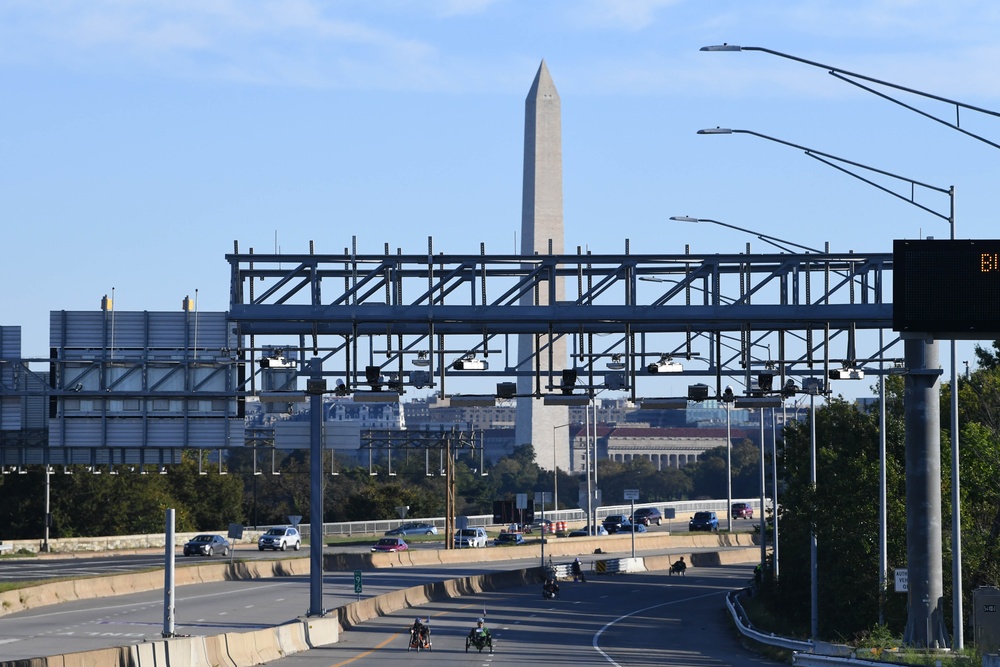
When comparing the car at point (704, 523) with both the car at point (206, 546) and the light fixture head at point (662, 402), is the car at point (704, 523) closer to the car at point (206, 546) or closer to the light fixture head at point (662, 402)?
the car at point (206, 546)

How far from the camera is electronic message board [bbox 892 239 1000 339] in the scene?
77.1 feet

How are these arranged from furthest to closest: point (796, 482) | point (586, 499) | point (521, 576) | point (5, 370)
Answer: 1. point (586, 499)
2. point (521, 576)
3. point (796, 482)
4. point (5, 370)

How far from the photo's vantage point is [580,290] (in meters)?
36.7

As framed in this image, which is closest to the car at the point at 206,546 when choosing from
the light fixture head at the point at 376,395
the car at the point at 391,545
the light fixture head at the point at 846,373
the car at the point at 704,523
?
the car at the point at 391,545

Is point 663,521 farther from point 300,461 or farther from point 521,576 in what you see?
point 521,576

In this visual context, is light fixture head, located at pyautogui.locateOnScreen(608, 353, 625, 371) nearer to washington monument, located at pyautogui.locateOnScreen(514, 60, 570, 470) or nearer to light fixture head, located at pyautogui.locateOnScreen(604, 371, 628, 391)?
light fixture head, located at pyautogui.locateOnScreen(604, 371, 628, 391)

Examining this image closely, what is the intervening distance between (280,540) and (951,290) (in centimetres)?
7788

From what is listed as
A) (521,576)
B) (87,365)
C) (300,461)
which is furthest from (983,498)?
(300,461)

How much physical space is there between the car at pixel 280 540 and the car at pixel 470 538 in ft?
37.3

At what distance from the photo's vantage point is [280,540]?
97.9 meters

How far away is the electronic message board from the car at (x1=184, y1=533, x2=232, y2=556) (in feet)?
225

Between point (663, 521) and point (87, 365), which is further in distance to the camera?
point (663, 521)

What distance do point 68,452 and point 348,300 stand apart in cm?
2089

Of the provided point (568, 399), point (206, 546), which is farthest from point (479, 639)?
point (206, 546)
